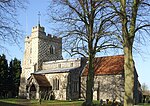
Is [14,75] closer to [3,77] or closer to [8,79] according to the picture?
[8,79]

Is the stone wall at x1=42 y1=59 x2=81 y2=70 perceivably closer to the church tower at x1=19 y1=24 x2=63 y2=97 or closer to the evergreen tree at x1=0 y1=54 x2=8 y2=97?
the church tower at x1=19 y1=24 x2=63 y2=97

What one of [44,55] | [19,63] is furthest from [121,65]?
[19,63]

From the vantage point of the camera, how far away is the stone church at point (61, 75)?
4322cm

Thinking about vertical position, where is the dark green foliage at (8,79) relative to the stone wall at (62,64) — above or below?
below

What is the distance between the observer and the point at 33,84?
49.3m

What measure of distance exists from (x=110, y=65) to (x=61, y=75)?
9243 millimetres

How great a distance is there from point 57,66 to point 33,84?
694 centimetres

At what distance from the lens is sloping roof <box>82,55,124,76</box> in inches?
1694

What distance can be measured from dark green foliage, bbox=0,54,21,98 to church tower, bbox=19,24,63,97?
10.5 ft

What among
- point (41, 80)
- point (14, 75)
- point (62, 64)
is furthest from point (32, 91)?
point (14, 75)

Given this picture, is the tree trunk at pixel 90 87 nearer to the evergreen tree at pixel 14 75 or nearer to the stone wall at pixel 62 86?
the stone wall at pixel 62 86

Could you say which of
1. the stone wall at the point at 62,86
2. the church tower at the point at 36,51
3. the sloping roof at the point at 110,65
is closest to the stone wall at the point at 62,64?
the church tower at the point at 36,51

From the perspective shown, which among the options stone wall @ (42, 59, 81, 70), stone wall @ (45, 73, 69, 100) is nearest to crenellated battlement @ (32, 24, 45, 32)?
stone wall @ (42, 59, 81, 70)

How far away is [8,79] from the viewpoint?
60375mm
